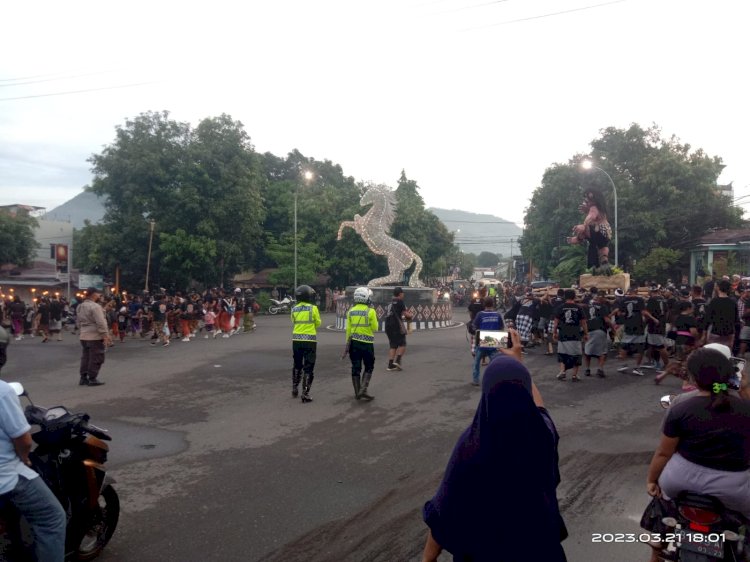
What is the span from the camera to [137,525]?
182 inches

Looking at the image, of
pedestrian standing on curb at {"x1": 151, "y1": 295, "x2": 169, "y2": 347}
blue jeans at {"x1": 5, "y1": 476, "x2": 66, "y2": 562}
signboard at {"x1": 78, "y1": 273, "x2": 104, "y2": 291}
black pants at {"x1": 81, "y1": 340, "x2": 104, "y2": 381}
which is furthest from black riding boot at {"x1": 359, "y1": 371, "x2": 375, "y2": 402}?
signboard at {"x1": 78, "y1": 273, "x2": 104, "y2": 291}

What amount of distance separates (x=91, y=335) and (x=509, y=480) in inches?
391

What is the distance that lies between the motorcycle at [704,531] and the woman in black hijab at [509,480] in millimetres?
1020

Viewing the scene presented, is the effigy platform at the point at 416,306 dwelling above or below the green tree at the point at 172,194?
below

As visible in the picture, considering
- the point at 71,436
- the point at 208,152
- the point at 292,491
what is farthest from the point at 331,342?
the point at 208,152

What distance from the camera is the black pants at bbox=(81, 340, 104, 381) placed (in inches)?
417

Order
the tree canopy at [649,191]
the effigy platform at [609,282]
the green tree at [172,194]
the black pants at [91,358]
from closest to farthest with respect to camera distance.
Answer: the black pants at [91,358] → the effigy platform at [609,282] → the tree canopy at [649,191] → the green tree at [172,194]

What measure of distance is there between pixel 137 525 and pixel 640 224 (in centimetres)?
3341

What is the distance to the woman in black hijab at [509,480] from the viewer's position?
241cm

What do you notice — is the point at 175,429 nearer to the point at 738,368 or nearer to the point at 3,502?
the point at 3,502

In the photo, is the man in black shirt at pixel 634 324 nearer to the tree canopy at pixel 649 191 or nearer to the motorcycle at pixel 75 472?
the motorcycle at pixel 75 472

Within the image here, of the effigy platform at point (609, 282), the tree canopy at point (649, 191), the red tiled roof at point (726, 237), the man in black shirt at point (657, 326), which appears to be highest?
the tree canopy at point (649, 191)

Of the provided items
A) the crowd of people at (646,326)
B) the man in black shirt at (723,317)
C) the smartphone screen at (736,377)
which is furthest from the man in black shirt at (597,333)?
the smartphone screen at (736,377)

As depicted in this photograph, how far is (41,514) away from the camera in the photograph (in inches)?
126
